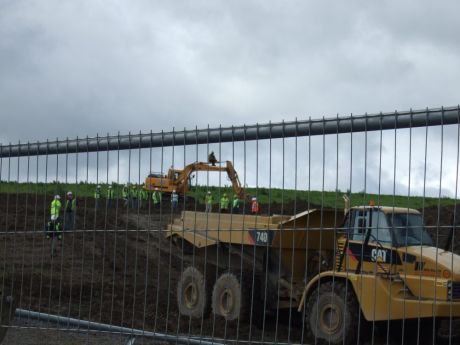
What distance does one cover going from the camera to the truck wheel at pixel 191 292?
7461mm

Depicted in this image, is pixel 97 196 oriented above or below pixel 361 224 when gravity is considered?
above

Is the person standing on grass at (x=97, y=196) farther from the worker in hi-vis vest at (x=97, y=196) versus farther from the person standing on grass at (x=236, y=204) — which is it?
the person standing on grass at (x=236, y=204)

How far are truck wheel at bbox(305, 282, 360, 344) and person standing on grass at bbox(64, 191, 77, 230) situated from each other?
218 cm

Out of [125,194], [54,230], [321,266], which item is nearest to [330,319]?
[321,266]

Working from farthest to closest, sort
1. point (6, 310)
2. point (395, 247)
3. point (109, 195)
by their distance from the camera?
point (6, 310)
point (109, 195)
point (395, 247)

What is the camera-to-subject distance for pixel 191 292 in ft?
Result: 24.3

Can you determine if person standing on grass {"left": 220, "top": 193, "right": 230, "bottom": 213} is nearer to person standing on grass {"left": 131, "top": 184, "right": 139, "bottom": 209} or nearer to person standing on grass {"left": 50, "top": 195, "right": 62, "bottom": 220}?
person standing on grass {"left": 131, "top": 184, "right": 139, "bottom": 209}

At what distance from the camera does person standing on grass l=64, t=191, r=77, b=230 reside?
27.0 feet

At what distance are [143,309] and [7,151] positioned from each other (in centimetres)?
225

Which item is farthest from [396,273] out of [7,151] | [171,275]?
[7,151]

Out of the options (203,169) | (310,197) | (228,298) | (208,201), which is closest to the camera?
(310,197)

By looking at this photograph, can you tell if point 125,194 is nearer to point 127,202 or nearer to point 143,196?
point 127,202

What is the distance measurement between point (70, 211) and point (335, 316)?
2.53 meters

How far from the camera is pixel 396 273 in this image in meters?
7.42
